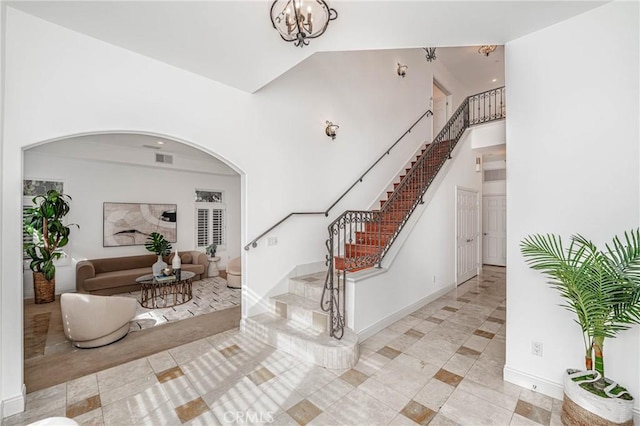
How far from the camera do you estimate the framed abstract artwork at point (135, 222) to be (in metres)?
6.30

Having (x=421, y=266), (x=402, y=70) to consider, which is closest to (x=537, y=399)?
(x=421, y=266)

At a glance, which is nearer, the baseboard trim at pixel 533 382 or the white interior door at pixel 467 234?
the baseboard trim at pixel 533 382

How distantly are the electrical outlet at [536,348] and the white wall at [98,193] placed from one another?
24.8ft

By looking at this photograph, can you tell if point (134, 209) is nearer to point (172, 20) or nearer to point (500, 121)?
point (172, 20)

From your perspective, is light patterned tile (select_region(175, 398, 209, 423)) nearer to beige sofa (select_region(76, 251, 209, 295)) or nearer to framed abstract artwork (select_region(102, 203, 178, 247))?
beige sofa (select_region(76, 251, 209, 295))

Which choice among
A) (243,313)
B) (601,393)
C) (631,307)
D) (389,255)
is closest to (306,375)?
(243,313)

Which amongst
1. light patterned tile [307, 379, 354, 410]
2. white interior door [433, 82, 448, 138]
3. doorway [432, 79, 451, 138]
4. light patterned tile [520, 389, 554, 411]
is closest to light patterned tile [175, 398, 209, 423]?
light patterned tile [307, 379, 354, 410]

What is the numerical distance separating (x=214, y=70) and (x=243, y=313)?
10.1 ft

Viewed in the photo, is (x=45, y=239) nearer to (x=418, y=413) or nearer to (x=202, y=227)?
(x=202, y=227)

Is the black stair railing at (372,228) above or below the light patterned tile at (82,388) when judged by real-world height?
above

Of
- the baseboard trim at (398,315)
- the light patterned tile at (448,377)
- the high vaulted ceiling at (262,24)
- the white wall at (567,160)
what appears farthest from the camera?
the baseboard trim at (398,315)

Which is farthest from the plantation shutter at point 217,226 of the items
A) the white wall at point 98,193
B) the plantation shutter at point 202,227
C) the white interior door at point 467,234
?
the white interior door at point 467,234

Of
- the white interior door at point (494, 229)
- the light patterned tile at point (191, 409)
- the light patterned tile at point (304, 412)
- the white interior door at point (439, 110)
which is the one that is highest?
the white interior door at point (439, 110)

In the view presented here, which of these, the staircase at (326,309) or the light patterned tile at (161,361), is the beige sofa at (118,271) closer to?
the light patterned tile at (161,361)
